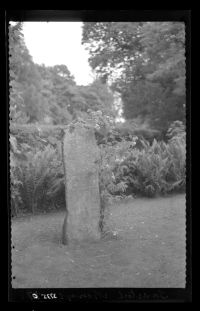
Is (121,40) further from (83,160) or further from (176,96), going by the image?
(83,160)

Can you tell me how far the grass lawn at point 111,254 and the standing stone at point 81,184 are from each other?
0.39 ft

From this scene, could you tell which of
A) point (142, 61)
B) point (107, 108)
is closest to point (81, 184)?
point (107, 108)

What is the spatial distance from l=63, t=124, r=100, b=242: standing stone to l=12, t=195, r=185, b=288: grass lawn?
12 cm

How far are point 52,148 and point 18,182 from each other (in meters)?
0.58

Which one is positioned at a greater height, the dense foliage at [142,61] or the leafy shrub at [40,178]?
the dense foliage at [142,61]

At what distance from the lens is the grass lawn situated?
2.52m

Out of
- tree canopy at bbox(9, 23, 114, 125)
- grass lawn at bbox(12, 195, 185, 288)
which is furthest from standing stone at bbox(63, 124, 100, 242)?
tree canopy at bbox(9, 23, 114, 125)

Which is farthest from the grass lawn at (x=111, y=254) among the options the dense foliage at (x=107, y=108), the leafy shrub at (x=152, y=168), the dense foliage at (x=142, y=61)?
the dense foliage at (x=142, y=61)

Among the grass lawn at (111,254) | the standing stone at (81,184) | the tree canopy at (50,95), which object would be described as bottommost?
the grass lawn at (111,254)

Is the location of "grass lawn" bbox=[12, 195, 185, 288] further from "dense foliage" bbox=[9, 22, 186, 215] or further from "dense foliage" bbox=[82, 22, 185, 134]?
"dense foliage" bbox=[82, 22, 185, 134]

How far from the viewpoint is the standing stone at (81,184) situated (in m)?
2.96

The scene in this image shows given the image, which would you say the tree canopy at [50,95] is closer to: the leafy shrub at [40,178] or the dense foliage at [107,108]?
the dense foliage at [107,108]

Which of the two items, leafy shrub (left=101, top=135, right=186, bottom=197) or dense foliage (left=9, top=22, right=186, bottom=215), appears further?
leafy shrub (left=101, top=135, right=186, bottom=197)
